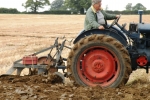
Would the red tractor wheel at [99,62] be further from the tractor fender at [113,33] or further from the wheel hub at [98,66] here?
the tractor fender at [113,33]

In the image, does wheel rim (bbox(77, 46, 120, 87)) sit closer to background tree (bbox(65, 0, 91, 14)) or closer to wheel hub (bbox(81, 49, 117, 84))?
wheel hub (bbox(81, 49, 117, 84))

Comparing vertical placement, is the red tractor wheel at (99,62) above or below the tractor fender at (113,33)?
below

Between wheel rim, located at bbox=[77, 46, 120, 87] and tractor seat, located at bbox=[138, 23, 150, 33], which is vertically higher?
tractor seat, located at bbox=[138, 23, 150, 33]

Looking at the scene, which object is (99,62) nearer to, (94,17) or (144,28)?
(94,17)

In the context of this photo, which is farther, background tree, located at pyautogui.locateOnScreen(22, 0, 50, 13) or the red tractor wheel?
background tree, located at pyautogui.locateOnScreen(22, 0, 50, 13)

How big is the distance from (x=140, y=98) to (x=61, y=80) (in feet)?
5.78

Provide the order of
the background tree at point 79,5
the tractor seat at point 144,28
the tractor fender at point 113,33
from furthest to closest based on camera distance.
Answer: the background tree at point 79,5 → the tractor seat at point 144,28 → the tractor fender at point 113,33

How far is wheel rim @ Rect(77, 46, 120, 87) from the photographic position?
587cm

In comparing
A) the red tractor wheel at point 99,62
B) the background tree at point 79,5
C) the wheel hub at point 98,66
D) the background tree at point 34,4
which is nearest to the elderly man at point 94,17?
the red tractor wheel at point 99,62

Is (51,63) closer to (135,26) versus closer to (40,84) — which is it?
(40,84)

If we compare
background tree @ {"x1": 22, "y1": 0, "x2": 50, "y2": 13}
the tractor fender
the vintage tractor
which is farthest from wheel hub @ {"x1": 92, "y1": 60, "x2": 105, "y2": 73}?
background tree @ {"x1": 22, "y1": 0, "x2": 50, "y2": 13}

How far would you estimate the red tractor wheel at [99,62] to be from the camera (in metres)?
5.74

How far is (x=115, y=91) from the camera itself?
5469 mm

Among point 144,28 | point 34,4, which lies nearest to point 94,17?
point 144,28
